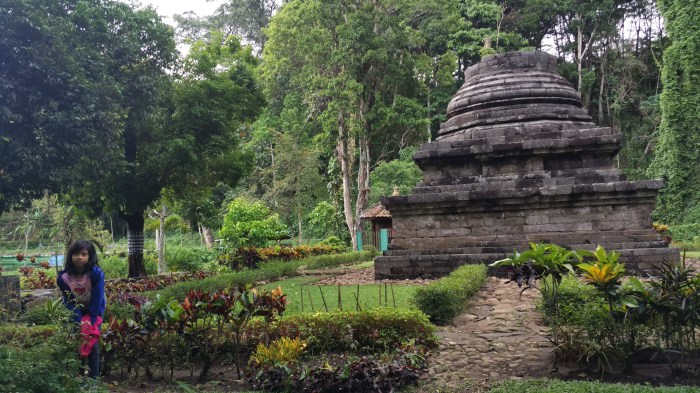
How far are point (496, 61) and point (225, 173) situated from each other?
28.8 feet

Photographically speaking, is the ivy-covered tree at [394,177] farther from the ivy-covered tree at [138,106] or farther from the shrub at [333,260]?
the ivy-covered tree at [138,106]

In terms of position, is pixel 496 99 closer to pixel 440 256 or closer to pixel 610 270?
pixel 440 256

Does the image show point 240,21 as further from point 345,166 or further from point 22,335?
point 22,335

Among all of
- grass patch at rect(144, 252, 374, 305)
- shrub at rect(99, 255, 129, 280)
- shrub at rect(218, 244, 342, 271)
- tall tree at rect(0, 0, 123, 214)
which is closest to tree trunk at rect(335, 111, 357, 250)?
grass patch at rect(144, 252, 374, 305)

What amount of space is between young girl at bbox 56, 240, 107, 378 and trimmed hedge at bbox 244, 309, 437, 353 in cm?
154

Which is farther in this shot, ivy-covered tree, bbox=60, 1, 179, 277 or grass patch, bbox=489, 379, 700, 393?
ivy-covered tree, bbox=60, 1, 179, 277

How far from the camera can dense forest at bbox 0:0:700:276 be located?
10648 mm

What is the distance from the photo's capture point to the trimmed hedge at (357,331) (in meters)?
5.73

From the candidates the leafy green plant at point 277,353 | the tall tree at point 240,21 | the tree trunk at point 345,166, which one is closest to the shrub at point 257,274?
the leafy green plant at point 277,353

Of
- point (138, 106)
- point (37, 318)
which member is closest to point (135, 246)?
point (138, 106)

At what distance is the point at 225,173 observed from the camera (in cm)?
A: 1648

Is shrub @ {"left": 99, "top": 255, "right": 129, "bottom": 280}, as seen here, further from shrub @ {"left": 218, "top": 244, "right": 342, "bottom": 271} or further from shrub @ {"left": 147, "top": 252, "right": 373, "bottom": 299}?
shrub @ {"left": 147, "top": 252, "right": 373, "bottom": 299}

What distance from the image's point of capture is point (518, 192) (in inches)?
447

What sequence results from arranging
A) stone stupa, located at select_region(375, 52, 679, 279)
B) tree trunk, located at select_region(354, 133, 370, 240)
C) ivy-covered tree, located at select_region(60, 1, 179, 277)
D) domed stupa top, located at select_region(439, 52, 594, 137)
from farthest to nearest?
tree trunk, located at select_region(354, 133, 370, 240) → ivy-covered tree, located at select_region(60, 1, 179, 277) → domed stupa top, located at select_region(439, 52, 594, 137) → stone stupa, located at select_region(375, 52, 679, 279)
